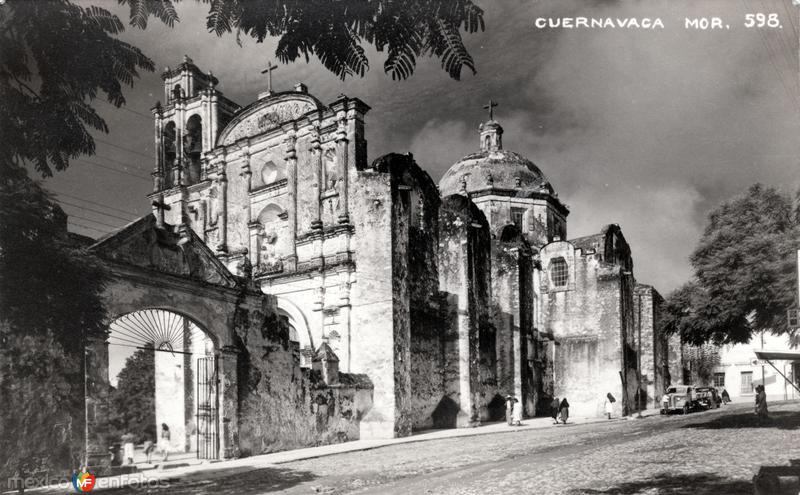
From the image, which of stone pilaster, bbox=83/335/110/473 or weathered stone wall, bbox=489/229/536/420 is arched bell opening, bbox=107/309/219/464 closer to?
stone pilaster, bbox=83/335/110/473

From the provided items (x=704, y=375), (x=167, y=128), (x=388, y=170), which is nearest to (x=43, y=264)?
(x=388, y=170)

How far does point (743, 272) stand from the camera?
1625cm

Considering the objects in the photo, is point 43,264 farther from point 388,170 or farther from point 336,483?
point 388,170

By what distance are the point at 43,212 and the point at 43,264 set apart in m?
0.43

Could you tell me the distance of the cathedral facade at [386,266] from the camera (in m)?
21.5

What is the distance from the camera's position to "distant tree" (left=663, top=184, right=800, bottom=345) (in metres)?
15.1

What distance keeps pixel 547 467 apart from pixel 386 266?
10.6 meters

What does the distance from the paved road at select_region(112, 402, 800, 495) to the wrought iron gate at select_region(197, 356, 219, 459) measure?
2204 mm

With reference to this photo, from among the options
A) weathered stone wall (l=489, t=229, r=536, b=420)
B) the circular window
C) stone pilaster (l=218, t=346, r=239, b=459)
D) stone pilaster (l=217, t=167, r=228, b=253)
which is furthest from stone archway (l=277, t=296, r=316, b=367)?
weathered stone wall (l=489, t=229, r=536, b=420)

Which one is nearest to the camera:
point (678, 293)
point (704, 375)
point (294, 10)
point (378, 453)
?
point (294, 10)

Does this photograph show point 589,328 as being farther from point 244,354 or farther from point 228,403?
point 228,403

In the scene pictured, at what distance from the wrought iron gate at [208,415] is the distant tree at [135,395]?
1063 centimetres

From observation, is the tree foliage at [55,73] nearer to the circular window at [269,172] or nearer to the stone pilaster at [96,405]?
the stone pilaster at [96,405]

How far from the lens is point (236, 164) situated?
27859 mm
